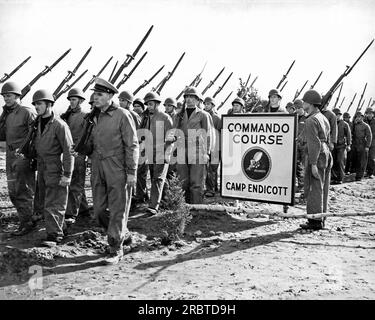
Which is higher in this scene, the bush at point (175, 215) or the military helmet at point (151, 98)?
the military helmet at point (151, 98)

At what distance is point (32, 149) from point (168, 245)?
8.20ft

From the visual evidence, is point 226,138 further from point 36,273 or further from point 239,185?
point 36,273

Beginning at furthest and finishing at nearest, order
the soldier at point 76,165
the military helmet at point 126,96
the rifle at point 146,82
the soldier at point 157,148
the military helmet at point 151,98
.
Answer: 1. the rifle at point 146,82
2. the military helmet at point 126,96
3. the military helmet at point 151,98
4. the soldier at point 157,148
5. the soldier at point 76,165


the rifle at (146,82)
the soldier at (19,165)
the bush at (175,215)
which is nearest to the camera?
the bush at (175,215)

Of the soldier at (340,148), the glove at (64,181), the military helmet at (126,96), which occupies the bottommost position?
the glove at (64,181)

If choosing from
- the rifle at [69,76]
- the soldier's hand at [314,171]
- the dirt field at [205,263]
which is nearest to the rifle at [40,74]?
the rifle at [69,76]

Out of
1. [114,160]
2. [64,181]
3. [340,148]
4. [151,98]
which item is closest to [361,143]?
[340,148]

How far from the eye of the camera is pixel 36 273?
15.6 ft

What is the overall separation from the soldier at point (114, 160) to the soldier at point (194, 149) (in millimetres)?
2565

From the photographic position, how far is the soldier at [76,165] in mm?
7020

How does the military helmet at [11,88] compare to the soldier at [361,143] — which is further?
the soldier at [361,143]

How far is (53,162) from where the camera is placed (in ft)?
19.5

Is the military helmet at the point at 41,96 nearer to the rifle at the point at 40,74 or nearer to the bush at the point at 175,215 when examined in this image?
the bush at the point at 175,215
